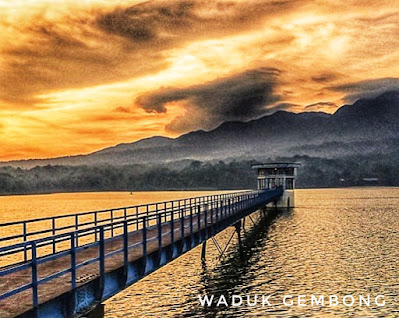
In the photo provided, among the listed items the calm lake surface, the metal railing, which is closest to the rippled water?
the calm lake surface

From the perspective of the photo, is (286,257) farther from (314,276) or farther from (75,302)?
(75,302)

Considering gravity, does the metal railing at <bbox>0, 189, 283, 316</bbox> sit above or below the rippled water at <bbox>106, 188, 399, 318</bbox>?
above

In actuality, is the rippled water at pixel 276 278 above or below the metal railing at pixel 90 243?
below

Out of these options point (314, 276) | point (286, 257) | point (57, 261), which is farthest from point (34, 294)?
point (286, 257)

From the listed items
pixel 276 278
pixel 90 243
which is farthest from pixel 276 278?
pixel 90 243

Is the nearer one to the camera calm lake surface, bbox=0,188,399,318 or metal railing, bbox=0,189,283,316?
metal railing, bbox=0,189,283,316

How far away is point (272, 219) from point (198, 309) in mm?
58941

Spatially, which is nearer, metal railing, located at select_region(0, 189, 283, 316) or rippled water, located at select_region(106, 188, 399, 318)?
metal railing, located at select_region(0, 189, 283, 316)

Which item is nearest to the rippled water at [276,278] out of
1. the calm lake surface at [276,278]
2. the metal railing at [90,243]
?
the calm lake surface at [276,278]

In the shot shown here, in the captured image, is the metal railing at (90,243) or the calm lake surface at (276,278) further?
the calm lake surface at (276,278)

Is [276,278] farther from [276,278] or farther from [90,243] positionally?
[90,243]

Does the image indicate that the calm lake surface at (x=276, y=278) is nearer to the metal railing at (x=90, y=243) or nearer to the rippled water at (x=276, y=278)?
the rippled water at (x=276, y=278)

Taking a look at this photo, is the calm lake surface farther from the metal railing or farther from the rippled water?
the metal railing

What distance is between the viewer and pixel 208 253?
50.4 metres
